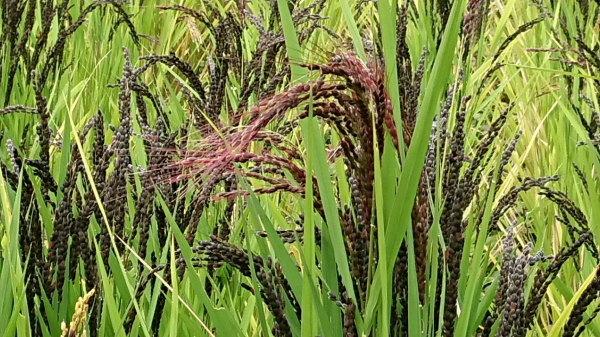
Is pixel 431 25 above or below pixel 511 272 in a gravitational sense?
above

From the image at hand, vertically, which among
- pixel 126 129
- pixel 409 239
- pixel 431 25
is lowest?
pixel 409 239

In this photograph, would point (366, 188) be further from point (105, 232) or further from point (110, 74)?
point (110, 74)

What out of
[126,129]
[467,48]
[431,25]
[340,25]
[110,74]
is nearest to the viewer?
[126,129]

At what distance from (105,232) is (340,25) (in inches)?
91.9

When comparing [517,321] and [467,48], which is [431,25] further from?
[517,321]

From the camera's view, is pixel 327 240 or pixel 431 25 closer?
pixel 327 240

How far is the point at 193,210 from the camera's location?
3.77ft

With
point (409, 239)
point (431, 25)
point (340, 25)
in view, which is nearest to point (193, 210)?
point (409, 239)

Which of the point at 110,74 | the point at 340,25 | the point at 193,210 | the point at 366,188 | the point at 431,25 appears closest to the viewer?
the point at 366,188

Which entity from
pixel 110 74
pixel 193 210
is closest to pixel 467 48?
pixel 193 210

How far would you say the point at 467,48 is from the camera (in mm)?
1300

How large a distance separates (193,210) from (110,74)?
1.56 metres

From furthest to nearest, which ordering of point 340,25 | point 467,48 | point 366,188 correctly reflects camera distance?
point 340,25
point 467,48
point 366,188

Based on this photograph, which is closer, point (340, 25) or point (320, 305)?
point (320, 305)
